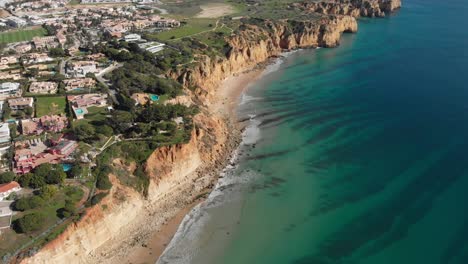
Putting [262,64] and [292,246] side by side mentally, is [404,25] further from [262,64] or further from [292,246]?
[292,246]

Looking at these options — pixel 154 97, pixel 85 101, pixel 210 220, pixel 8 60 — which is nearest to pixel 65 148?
pixel 85 101

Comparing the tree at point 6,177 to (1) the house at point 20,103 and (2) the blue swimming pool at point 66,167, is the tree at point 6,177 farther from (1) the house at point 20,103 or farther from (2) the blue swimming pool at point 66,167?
(1) the house at point 20,103

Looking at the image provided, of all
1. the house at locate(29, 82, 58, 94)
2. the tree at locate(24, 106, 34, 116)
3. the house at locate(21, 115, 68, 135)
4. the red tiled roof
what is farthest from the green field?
the red tiled roof

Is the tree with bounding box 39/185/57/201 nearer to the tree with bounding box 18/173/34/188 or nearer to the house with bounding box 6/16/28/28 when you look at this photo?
the tree with bounding box 18/173/34/188

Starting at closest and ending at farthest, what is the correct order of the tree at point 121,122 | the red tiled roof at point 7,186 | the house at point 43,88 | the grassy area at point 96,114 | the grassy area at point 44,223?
the grassy area at point 44,223 → the red tiled roof at point 7,186 → the tree at point 121,122 → the grassy area at point 96,114 → the house at point 43,88

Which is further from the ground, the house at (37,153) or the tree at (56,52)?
A: the tree at (56,52)

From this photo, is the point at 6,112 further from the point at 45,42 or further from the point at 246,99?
the point at 246,99

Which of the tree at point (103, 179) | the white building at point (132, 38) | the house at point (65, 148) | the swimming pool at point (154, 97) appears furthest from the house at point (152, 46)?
the tree at point (103, 179)
